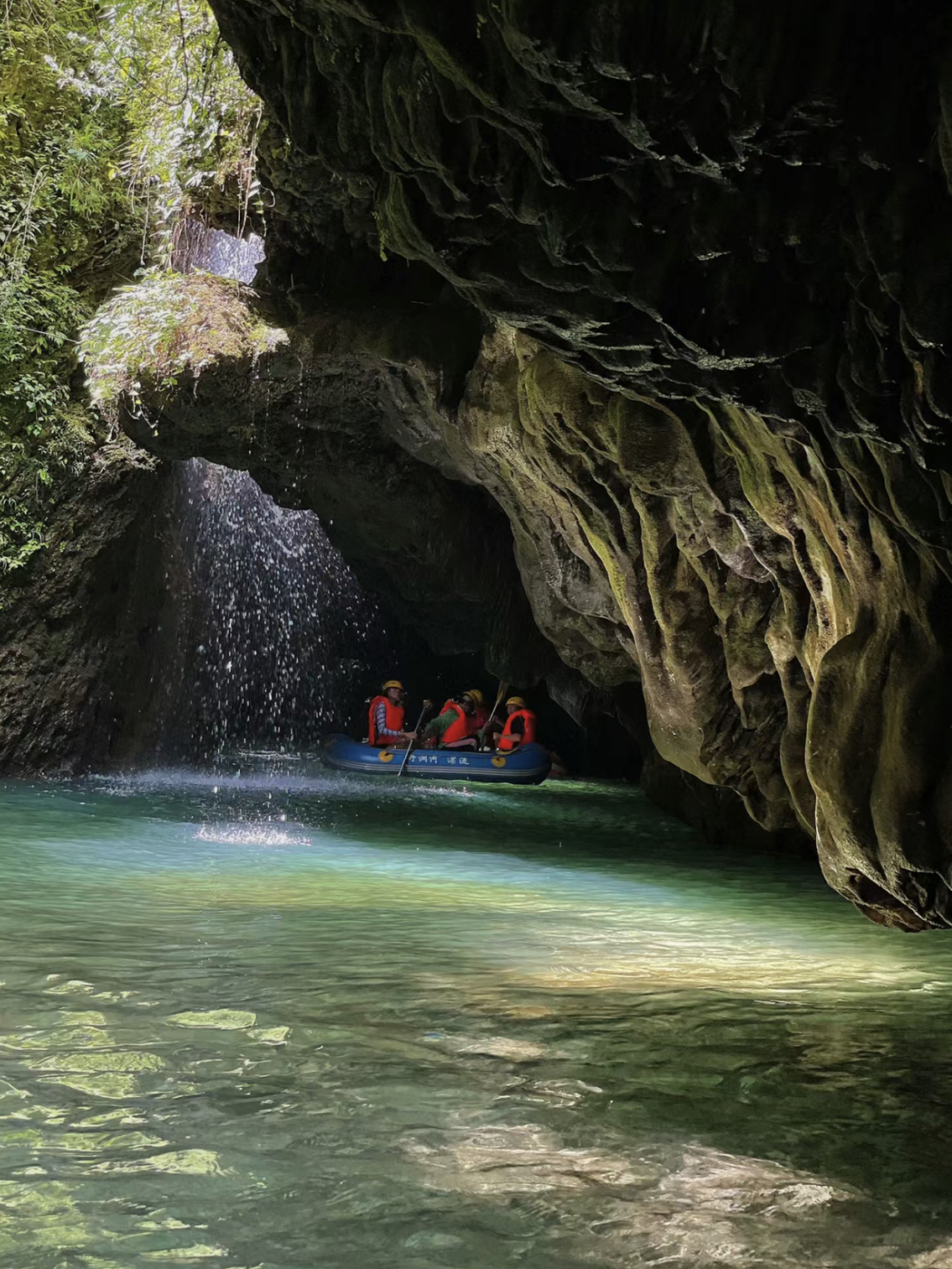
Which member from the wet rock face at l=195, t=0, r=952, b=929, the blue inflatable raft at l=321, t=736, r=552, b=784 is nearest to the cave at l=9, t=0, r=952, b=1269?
the wet rock face at l=195, t=0, r=952, b=929

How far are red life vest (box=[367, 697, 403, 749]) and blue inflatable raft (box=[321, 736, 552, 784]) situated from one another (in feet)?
2.18

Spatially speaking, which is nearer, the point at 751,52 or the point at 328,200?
the point at 751,52

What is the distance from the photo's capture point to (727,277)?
3883mm

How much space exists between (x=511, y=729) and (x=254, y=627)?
192 inches

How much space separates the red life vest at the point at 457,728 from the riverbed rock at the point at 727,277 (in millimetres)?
11795

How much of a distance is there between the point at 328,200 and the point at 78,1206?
5.89m

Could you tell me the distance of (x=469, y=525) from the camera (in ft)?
49.1

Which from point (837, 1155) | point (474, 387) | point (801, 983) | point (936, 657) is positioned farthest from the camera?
point (474, 387)

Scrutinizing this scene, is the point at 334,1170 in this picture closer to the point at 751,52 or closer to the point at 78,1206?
the point at 78,1206

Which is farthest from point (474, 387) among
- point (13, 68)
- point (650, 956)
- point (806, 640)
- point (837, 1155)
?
point (13, 68)

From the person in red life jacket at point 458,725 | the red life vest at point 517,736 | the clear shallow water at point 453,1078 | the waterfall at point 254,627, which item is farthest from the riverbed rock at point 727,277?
the person in red life jacket at point 458,725

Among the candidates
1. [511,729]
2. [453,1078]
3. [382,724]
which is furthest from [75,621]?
[453,1078]

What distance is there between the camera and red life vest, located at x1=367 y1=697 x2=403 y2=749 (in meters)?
18.7

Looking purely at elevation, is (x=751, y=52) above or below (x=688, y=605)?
above
